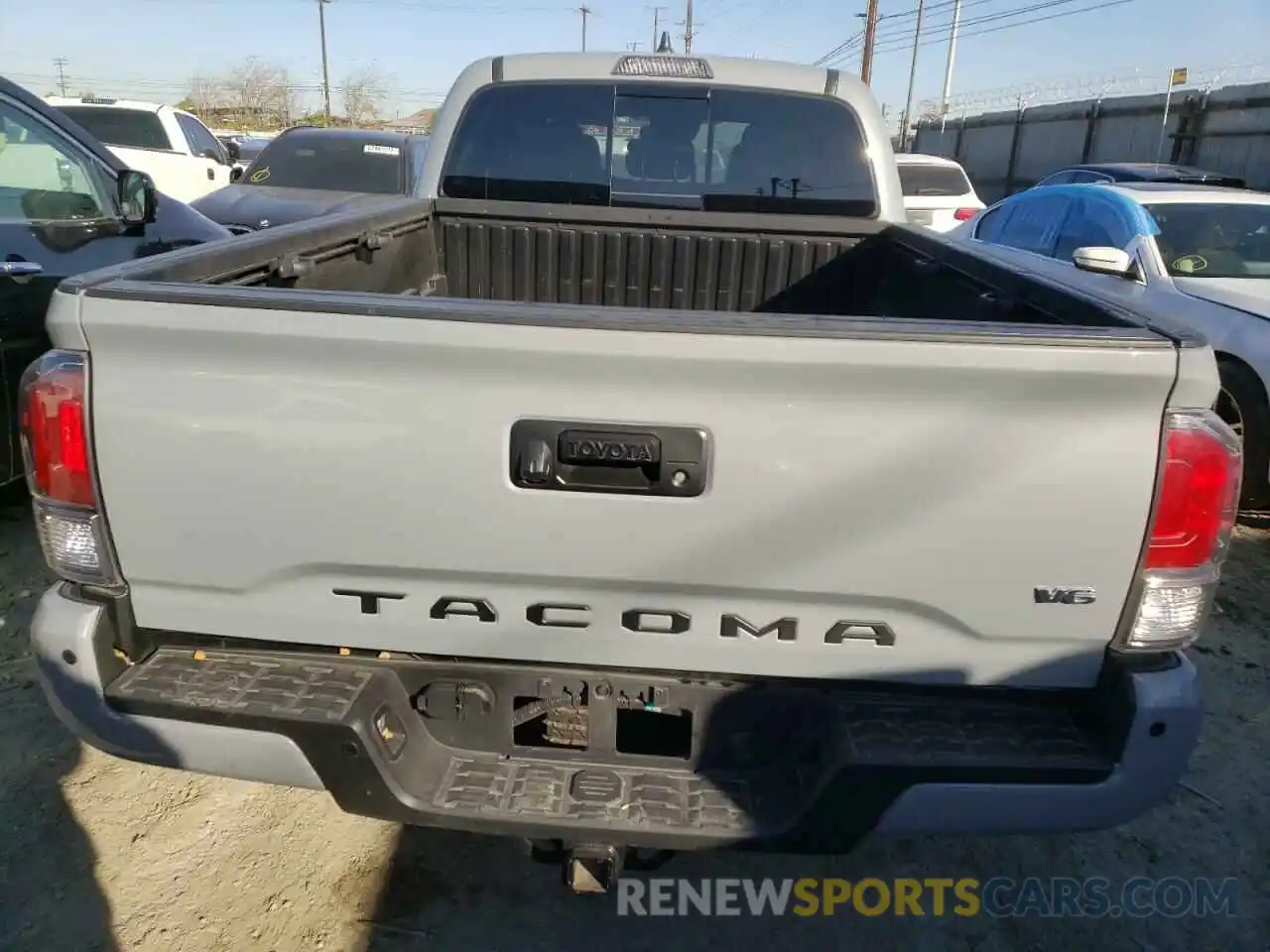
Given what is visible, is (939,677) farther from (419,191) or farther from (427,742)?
(419,191)

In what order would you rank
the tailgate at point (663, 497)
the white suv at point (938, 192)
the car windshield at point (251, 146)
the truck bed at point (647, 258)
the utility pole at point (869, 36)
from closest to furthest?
the tailgate at point (663, 497) → the truck bed at point (647, 258) → the white suv at point (938, 192) → the car windshield at point (251, 146) → the utility pole at point (869, 36)

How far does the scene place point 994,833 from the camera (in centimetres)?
197

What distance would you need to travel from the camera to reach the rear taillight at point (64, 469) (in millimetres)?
1837

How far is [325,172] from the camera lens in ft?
33.0

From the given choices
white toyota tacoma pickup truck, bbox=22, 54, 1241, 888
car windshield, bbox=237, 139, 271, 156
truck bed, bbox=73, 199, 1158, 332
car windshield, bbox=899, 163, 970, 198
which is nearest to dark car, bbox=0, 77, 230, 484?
truck bed, bbox=73, 199, 1158, 332

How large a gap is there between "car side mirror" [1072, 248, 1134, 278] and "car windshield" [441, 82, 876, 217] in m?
3.11

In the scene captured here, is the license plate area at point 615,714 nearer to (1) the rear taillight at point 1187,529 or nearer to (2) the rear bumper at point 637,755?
(2) the rear bumper at point 637,755

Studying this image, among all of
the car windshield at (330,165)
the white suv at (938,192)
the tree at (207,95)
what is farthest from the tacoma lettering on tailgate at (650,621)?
the tree at (207,95)

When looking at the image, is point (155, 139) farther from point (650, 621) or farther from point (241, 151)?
point (650, 621)

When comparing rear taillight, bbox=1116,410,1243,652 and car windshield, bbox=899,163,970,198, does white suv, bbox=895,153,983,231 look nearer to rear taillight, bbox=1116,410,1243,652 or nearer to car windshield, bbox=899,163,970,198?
car windshield, bbox=899,163,970,198

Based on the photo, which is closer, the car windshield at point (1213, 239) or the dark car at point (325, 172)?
the car windshield at point (1213, 239)

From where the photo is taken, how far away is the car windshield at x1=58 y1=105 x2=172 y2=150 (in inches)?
452

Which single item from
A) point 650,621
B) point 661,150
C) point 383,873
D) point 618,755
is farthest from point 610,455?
point 661,150

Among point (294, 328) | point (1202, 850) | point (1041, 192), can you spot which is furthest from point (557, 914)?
point (1041, 192)
